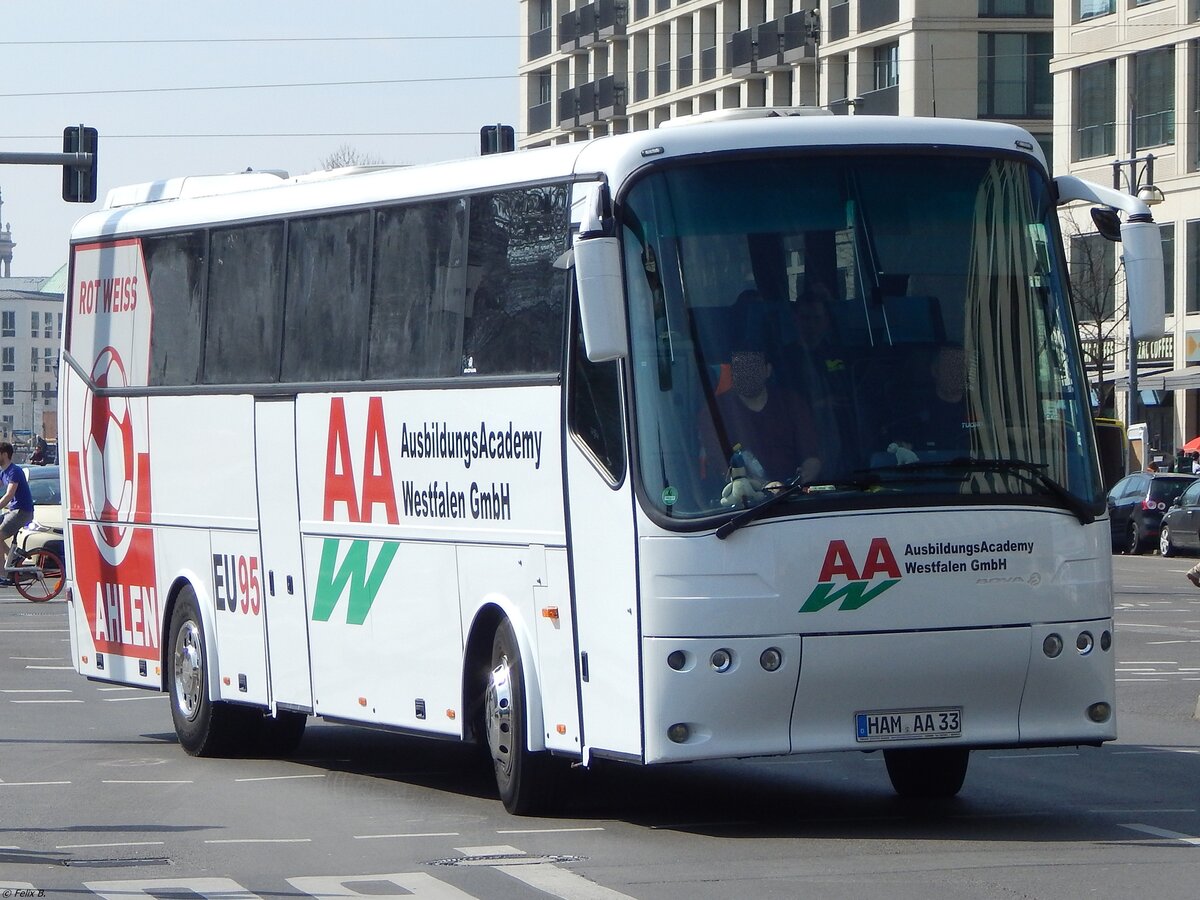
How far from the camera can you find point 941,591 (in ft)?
34.6

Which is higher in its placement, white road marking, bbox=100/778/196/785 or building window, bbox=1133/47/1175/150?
building window, bbox=1133/47/1175/150

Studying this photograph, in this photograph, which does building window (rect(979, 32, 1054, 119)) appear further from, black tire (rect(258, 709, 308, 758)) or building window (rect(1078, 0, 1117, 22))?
black tire (rect(258, 709, 308, 758))

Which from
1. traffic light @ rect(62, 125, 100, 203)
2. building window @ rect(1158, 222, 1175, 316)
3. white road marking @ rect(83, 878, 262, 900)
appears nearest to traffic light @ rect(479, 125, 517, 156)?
traffic light @ rect(62, 125, 100, 203)

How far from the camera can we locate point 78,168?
33625mm

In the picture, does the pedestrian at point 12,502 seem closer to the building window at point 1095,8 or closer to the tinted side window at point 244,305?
the tinted side window at point 244,305

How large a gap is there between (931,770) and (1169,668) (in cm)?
903

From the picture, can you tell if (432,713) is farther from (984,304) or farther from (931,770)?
(984,304)

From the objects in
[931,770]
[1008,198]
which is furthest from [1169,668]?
[1008,198]

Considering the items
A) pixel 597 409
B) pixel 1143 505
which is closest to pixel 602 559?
pixel 597 409

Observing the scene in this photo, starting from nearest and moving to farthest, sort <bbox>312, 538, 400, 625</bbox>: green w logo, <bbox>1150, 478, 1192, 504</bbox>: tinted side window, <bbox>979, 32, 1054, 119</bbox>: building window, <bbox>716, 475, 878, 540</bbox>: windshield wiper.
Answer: <bbox>716, 475, 878, 540</bbox>: windshield wiper, <bbox>312, 538, 400, 625</bbox>: green w logo, <bbox>1150, 478, 1192, 504</bbox>: tinted side window, <bbox>979, 32, 1054, 119</bbox>: building window

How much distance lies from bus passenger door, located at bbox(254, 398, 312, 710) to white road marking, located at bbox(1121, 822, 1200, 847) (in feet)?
16.4

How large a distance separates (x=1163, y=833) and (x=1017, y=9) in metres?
62.8

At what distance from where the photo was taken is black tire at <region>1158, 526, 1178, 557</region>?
43.2 meters

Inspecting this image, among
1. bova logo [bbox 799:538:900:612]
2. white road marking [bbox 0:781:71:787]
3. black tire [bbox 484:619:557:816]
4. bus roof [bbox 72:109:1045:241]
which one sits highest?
bus roof [bbox 72:109:1045:241]
